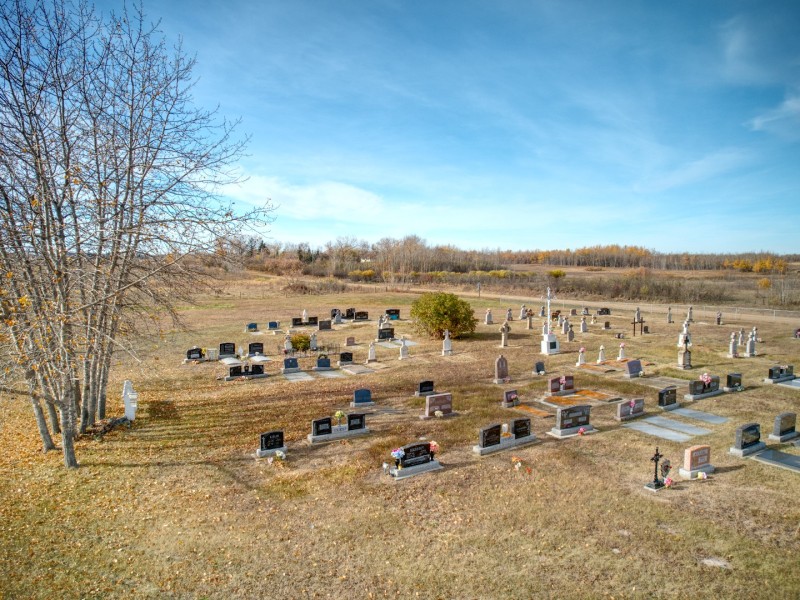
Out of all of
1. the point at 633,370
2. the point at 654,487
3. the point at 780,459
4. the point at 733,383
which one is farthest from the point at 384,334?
the point at 780,459

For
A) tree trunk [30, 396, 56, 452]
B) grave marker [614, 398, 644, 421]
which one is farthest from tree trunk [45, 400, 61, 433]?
grave marker [614, 398, 644, 421]

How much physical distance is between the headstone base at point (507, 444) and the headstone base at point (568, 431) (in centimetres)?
60

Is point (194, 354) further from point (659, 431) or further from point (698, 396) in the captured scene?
point (698, 396)

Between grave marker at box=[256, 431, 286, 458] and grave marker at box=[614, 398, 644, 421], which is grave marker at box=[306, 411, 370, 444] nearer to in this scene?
grave marker at box=[256, 431, 286, 458]

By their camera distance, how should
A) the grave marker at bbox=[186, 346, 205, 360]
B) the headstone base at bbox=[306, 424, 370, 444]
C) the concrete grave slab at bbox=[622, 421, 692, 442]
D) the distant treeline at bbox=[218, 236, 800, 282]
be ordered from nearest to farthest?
the concrete grave slab at bbox=[622, 421, 692, 442]
the headstone base at bbox=[306, 424, 370, 444]
the grave marker at bbox=[186, 346, 205, 360]
the distant treeline at bbox=[218, 236, 800, 282]

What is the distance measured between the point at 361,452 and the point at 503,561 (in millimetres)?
5248

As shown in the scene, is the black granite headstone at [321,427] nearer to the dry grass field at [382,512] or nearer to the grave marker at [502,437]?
the dry grass field at [382,512]

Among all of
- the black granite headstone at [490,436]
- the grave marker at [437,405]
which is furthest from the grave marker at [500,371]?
the black granite headstone at [490,436]

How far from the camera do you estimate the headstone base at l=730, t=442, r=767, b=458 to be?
1098 centimetres

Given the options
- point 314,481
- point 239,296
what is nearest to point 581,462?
point 314,481

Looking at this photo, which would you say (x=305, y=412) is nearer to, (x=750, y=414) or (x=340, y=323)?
(x=750, y=414)

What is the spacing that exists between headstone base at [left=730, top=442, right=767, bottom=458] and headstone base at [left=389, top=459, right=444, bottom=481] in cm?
700

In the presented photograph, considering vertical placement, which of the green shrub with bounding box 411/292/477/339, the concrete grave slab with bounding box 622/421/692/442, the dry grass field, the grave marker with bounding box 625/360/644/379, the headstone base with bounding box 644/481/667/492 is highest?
the green shrub with bounding box 411/292/477/339

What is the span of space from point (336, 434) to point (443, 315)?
14.9 metres
